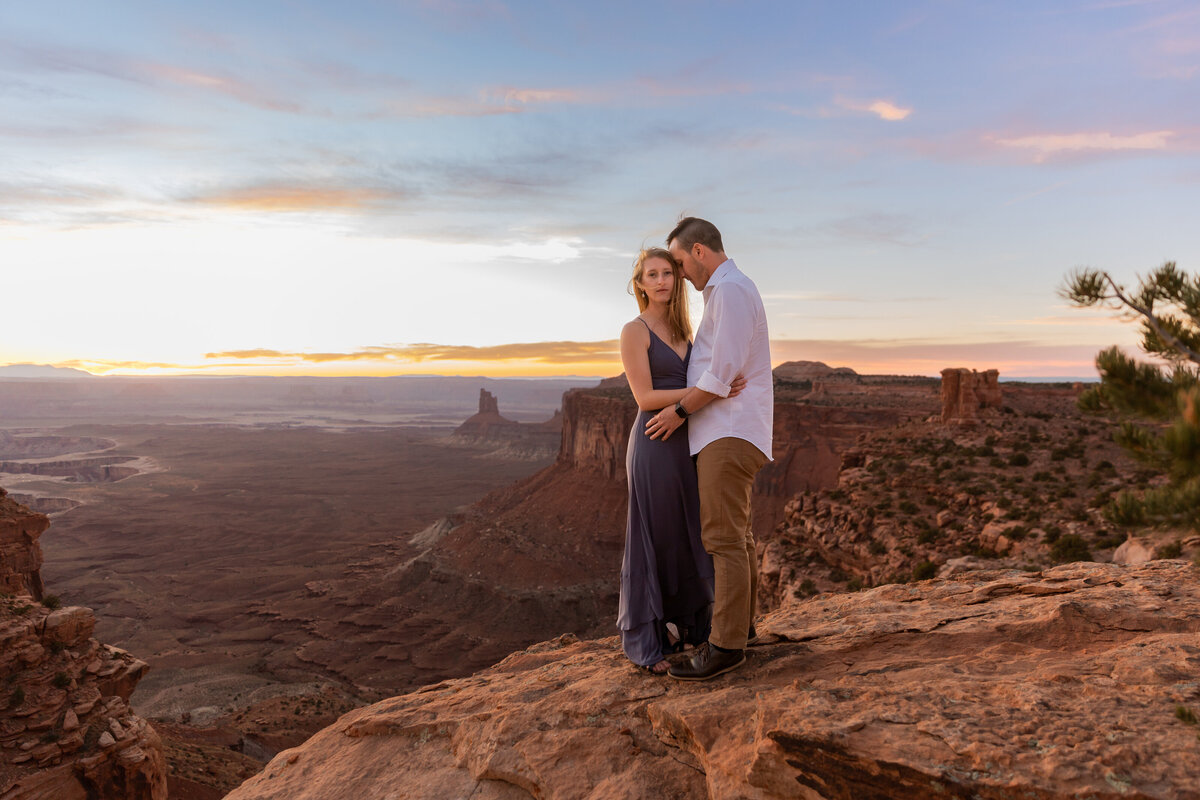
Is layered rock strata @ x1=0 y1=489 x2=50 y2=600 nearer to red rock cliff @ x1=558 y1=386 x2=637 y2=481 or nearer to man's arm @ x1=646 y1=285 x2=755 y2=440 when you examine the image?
man's arm @ x1=646 y1=285 x2=755 y2=440

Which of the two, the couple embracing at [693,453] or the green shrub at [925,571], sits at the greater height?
the couple embracing at [693,453]

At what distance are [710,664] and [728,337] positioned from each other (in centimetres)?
190

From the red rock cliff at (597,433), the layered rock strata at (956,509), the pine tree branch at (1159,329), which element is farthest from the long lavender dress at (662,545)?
the red rock cliff at (597,433)

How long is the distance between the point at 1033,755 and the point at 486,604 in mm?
36805

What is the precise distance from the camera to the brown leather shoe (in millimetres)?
3680

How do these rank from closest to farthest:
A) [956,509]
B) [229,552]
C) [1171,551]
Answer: [1171,551] < [956,509] < [229,552]

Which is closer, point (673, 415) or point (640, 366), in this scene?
point (673, 415)

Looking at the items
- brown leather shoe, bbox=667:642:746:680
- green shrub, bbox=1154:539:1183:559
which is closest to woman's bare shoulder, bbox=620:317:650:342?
brown leather shoe, bbox=667:642:746:680

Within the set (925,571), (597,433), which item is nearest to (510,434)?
(597,433)

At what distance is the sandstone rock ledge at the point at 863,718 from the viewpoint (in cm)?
233

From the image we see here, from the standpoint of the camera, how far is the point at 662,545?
3.99 meters

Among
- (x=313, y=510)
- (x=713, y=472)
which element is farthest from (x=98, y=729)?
(x=313, y=510)

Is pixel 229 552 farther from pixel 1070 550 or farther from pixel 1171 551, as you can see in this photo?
pixel 1171 551

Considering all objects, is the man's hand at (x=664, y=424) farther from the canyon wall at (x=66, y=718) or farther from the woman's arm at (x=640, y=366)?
the canyon wall at (x=66, y=718)
